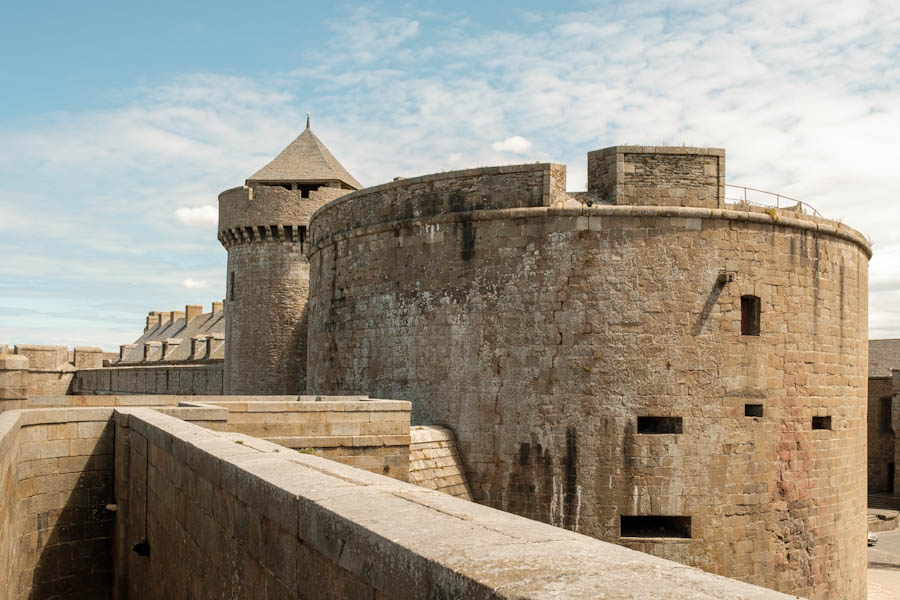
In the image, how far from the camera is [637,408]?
1257cm

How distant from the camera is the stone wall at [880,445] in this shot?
35.2m

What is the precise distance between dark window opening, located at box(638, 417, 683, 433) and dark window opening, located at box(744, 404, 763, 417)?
123 centimetres

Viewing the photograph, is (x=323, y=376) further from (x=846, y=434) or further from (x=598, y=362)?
(x=846, y=434)

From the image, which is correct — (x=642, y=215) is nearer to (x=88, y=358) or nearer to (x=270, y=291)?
(x=270, y=291)

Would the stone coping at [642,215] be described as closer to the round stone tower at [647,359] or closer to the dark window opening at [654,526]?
the round stone tower at [647,359]

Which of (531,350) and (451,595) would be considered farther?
(531,350)

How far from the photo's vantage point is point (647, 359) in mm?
12625

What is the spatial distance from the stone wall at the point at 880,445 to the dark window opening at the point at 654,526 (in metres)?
27.3

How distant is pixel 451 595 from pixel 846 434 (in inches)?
542

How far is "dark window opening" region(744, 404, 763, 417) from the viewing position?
42.3ft

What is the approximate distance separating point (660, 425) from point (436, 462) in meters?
3.69

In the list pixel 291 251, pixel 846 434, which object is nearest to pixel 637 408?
pixel 846 434

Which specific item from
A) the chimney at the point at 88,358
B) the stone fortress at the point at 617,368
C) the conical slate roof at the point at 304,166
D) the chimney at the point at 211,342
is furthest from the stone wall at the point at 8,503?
the chimney at the point at 88,358

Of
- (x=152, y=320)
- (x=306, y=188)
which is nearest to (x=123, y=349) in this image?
(x=152, y=320)
